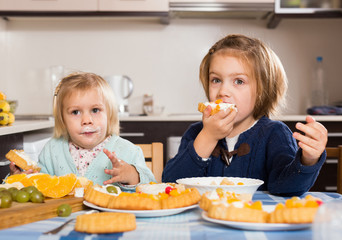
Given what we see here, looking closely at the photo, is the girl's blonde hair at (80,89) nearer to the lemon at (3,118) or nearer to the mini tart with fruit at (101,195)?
the lemon at (3,118)

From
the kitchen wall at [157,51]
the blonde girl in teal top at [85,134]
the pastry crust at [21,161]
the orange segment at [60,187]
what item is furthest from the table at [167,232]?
the kitchen wall at [157,51]

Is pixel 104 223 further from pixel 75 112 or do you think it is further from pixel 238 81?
pixel 75 112

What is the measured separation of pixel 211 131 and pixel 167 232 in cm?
58

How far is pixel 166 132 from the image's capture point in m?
3.04

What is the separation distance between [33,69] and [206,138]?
265 centimetres

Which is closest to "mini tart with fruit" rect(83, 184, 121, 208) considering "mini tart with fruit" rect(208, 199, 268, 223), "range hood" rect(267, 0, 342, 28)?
"mini tart with fruit" rect(208, 199, 268, 223)

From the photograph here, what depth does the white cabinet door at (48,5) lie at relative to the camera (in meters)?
3.20

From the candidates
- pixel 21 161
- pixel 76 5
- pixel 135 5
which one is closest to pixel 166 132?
pixel 135 5

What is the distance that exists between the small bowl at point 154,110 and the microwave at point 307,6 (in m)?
1.12

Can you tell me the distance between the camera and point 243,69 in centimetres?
140

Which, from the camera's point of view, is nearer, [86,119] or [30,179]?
[30,179]

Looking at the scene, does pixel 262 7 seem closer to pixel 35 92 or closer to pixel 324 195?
pixel 35 92

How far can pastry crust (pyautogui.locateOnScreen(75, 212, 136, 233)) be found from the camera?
69cm

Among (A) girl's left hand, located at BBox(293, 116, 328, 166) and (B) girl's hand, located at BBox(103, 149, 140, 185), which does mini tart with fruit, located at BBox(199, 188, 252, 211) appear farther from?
(B) girl's hand, located at BBox(103, 149, 140, 185)
